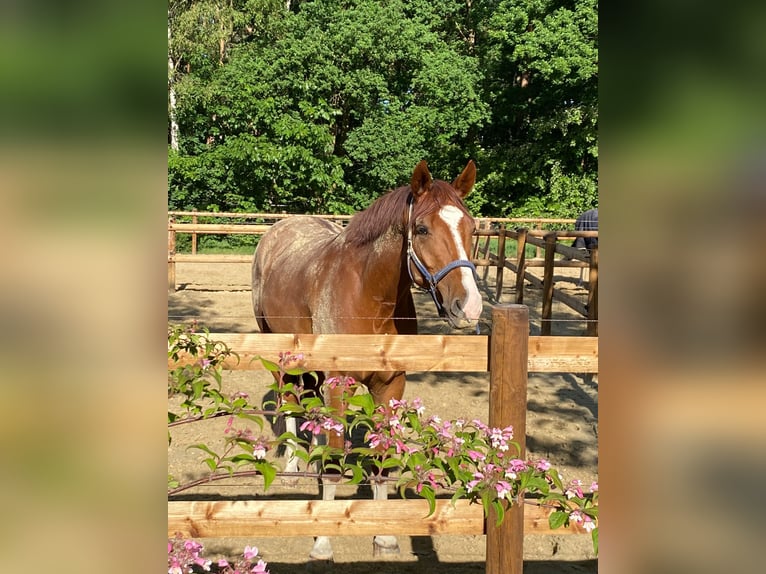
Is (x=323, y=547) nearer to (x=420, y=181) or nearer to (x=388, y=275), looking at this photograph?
(x=388, y=275)

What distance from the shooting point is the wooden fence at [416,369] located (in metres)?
1.68

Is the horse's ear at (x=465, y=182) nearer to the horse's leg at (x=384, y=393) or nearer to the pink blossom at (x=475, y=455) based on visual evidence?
the horse's leg at (x=384, y=393)

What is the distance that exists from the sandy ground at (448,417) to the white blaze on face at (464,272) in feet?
0.23

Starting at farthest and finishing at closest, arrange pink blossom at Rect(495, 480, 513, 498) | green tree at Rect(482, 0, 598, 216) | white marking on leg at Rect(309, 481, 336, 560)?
1. green tree at Rect(482, 0, 598, 216)
2. white marking on leg at Rect(309, 481, 336, 560)
3. pink blossom at Rect(495, 480, 513, 498)

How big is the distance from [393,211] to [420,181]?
0.20 meters

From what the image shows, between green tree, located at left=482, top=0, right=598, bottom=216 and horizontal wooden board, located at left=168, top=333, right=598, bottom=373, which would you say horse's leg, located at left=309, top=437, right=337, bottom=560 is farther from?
green tree, located at left=482, top=0, right=598, bottom=216

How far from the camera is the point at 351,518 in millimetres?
1715

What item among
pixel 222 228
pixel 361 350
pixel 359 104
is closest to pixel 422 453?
pixel 361 350

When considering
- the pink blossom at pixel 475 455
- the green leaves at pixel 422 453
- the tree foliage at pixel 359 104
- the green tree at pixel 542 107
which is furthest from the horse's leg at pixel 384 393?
the green tree at pixel 542 107

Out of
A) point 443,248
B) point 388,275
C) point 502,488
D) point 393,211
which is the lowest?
point 502,488

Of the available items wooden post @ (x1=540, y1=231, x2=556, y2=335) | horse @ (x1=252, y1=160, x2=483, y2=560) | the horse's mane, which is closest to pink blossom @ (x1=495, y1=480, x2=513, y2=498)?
horse @ (x1=252, y1=160, x2=483, y2=560)

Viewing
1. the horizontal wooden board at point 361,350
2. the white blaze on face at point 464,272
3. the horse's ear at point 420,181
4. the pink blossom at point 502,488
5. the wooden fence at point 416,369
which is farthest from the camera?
the horse's ear at point 420,181

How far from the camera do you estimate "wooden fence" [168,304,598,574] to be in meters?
1.68
